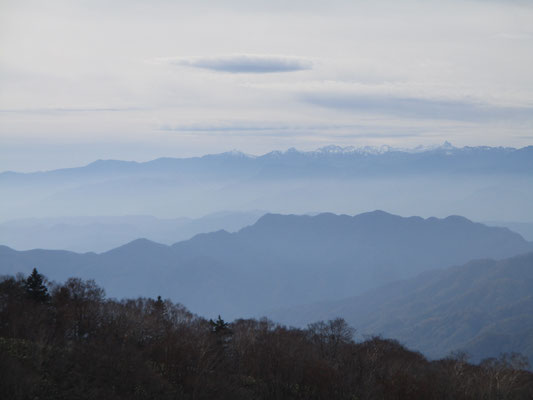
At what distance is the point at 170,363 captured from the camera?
44.6 m

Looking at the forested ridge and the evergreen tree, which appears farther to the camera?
the evergreen tree

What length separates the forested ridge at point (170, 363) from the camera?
38969 mm

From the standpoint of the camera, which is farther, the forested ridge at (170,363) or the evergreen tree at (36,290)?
the evergreen tree at (36,290)

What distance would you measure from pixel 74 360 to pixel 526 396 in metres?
41.7

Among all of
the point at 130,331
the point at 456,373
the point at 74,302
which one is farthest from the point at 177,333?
the point at 456,373

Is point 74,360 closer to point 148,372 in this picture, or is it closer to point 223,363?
point 148,372

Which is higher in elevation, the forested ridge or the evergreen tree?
the evergreen tree

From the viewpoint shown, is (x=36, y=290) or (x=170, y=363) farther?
(x=36, y=290)

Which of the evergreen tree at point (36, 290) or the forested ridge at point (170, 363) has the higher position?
the evergreen tree at point (36, 290)

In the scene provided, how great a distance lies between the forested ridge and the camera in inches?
1534

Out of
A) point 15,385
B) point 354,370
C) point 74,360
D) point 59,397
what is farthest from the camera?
point 354,370

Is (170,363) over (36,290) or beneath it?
beneath

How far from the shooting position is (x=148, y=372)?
40750 mm

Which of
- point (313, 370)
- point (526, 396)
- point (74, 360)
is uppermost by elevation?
point (74, 360)
